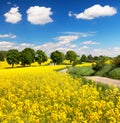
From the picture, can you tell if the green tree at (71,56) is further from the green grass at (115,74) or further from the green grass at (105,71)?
the green grass at (115,74)

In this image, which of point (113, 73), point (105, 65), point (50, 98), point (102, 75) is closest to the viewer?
point (50, 98)

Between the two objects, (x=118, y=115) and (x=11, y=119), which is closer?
(x=118, y=115)

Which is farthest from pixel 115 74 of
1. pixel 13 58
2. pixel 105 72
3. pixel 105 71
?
pixel 13 58

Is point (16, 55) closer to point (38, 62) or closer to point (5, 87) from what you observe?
point (38, 62)

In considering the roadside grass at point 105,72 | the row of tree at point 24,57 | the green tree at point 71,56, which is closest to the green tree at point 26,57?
the row of tree at point 24,57

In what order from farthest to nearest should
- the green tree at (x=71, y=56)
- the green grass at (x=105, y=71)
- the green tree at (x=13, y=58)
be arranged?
the green tree at (x=71, y=56), the green tree at (x=13, y=58), the green grass at (x=105, y=71)

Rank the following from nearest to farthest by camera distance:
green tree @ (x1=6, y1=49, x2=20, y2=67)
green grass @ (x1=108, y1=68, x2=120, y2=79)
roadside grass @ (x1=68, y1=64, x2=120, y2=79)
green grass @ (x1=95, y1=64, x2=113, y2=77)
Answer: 1. green grass @ (x1=108, y1=68, x2=120, y2=79)
2. roadside grass @ (x1=68, y1=64, x2=120, y2=79)
3. green grass @ (x1=95, y1=64, x2=113, y2=77)
4. green tree @ (x1=6, y1=49, x2=20, y2=67)

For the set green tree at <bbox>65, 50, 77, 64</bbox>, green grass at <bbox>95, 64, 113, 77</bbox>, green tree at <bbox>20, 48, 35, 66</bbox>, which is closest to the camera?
green grass at <bbox>95, 64, 113, 77</bbox>

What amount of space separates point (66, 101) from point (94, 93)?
99 centimetres

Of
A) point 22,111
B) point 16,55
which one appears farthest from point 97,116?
point 16,55

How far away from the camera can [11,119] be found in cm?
875

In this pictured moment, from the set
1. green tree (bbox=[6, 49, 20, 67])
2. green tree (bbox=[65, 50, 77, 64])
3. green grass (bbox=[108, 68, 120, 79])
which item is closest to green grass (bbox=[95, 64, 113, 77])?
green grass (bbox=[108, 68, 120, 79])

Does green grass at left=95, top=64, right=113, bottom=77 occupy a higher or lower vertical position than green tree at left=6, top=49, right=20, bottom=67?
lower

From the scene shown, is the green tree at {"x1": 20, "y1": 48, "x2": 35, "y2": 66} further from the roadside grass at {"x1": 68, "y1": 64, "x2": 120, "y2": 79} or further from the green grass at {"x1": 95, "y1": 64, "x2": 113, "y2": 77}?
the green grass at {"x1": 95, "y1": 64, "x2": 113, "y2": 77}
